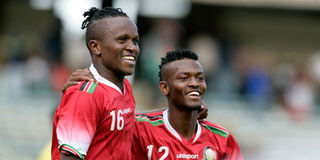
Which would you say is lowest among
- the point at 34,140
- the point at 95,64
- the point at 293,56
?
the point at 34,140

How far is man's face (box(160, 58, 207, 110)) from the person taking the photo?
15.3ft

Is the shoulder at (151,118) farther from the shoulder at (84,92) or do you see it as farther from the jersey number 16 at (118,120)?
the shoulder at (84,92)

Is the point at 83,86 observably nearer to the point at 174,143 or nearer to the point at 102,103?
the point at 102,103

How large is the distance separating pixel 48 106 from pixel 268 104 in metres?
6.43

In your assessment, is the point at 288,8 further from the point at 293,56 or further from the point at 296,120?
the point at 296,120

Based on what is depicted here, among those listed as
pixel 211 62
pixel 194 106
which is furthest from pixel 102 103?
pixel 211 62

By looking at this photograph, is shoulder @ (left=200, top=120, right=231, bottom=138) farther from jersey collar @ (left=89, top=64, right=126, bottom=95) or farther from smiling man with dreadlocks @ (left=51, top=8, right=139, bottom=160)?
jersey collar @ (left=89, top=64, right=126, bottom=95)

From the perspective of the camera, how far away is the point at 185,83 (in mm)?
4723

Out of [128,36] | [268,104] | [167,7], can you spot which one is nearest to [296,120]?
[268,104]

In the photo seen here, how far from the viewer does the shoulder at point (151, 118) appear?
4.84 m

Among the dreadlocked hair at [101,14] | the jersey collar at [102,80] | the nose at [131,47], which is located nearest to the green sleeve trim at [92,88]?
the jersey collar at [102,80]

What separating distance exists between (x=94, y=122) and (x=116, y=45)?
2.09 feet

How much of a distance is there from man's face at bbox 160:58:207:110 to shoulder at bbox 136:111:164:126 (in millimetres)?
220

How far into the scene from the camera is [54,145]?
13.6ft
